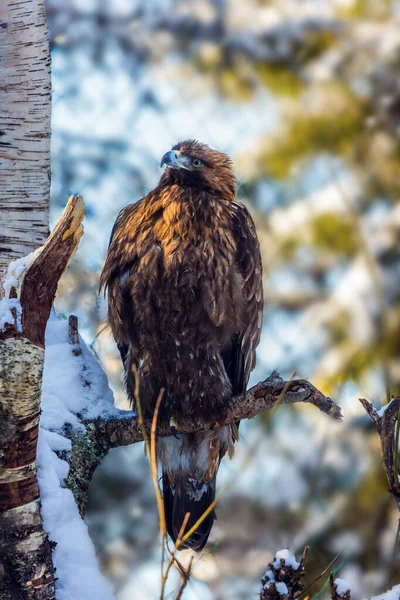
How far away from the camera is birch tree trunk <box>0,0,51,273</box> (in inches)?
140

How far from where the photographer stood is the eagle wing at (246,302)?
3.82m

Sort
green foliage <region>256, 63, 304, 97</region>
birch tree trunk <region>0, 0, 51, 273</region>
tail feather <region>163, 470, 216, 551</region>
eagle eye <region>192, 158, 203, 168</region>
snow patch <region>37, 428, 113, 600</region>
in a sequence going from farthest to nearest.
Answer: green foliage <region>256, 63, 304, 97</region> < eagle eye <region>192, 158, 203, 168</region> < tail feather <region>163, 470, 216, 551</region> < birch tree trunk <region>0, 0, 51, 273</region> < snow patch <region>37, 428, 113, 600</region>

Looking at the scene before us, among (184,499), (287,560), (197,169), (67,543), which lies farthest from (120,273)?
(287,560)

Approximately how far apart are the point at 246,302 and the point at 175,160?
0.84 meters

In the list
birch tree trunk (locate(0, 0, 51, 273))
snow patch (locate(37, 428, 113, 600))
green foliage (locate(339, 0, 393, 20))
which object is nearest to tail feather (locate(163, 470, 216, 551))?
snow patch (locate(37, 428, 113, 600))

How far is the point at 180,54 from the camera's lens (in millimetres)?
7980

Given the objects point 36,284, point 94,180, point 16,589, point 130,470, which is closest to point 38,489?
point 16,589

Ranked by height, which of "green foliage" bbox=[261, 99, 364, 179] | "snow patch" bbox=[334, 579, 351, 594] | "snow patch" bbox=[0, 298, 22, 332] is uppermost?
"green foliage" bbox=[261, 99, 364, 179]

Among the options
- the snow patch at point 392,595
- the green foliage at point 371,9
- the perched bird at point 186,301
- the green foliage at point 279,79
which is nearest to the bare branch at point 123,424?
the perched bird at point 186,301

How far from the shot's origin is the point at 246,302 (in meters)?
3.86

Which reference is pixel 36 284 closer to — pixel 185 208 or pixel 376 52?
pixel 185 208

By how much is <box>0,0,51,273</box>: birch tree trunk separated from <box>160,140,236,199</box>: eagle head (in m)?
0.68

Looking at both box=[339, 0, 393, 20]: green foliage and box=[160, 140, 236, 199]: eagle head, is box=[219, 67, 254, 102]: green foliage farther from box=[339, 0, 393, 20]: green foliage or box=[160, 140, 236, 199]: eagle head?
box=[160, 140, 236, 199]: eagle head

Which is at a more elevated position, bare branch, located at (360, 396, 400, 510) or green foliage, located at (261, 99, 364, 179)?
green foliage, located at (261, 99, 364, 179)
